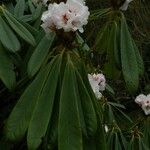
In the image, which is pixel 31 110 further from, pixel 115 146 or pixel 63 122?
pixel 115 146

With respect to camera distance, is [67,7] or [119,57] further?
[119,57]

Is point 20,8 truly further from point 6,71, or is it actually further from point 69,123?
point 69,123

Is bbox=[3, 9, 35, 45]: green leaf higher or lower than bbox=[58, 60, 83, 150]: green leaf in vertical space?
higher

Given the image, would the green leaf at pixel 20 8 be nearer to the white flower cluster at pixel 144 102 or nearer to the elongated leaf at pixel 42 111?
the elongated leaf at pixel 42 111

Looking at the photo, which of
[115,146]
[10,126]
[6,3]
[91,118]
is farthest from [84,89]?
[6,3]

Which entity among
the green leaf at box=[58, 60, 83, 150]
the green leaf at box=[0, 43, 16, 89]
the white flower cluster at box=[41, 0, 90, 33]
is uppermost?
the white flower cluster at box=[41, 0, 90, 33]

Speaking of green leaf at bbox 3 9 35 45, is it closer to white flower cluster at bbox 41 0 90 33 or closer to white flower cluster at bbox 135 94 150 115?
white flower cluster at bbox 41 0 90 33

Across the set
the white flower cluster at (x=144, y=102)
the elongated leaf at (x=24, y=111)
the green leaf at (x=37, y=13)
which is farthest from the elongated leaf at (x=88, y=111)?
the white flower cluster at (x=144, y=102)

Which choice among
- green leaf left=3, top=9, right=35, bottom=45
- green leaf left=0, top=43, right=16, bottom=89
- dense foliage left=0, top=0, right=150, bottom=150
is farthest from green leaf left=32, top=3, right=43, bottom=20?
green leaf left=0, top=43, right=16, bottom=89
